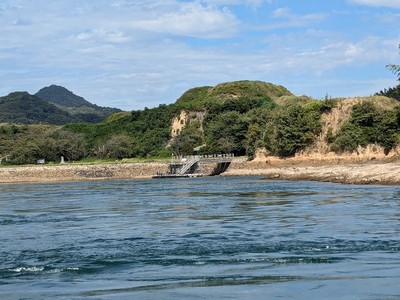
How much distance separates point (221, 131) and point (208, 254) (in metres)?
87.8

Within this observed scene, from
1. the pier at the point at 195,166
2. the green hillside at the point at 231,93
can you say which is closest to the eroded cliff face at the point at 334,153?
the pier at the point at 195,166

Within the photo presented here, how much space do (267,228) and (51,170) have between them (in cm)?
7161

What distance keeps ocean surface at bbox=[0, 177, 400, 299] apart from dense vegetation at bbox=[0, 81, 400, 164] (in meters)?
55.9

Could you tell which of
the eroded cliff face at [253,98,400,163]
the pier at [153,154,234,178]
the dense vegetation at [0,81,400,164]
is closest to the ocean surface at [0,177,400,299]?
the eroded cliff face at [253,98,400,163]

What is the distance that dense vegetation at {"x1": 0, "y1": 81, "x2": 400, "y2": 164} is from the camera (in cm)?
8575

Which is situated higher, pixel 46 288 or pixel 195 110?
pixel 195 110

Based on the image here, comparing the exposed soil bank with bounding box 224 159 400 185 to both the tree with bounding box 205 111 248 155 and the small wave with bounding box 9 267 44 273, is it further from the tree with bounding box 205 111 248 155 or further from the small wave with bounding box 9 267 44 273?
the small wave with bounding box 9 267 44 273

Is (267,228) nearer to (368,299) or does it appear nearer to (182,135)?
(368,299)

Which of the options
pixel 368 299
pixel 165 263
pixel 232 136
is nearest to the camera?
pixel 368 299

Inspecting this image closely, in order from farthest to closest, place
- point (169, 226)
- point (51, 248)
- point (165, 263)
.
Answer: point (169, 226) → point (51, 248) → point (165, 263)

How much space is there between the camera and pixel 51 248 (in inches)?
742

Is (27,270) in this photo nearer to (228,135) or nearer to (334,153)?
(334,153)

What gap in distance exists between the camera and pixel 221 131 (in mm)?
104312

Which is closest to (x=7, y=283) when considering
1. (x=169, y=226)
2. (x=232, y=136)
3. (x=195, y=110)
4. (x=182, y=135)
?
(x=169, y=226)
